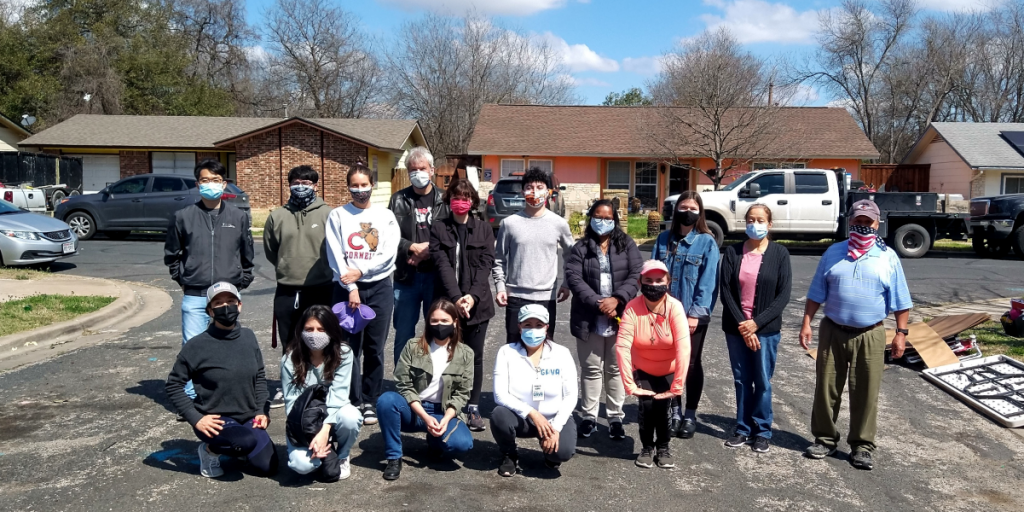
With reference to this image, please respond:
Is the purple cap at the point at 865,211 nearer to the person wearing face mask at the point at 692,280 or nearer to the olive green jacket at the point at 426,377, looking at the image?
the person wearing face mask at the point at 692,280

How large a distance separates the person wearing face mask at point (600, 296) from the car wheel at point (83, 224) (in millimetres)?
17192

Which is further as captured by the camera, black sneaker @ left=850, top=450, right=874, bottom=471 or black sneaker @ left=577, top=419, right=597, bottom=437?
black sneaker @ left=577, top=419, right=597, bottom=437

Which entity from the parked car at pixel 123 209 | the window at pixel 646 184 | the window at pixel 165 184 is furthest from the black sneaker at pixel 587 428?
the window at pixel 646 184

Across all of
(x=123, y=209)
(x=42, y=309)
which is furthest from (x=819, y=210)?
(x=123, y=209)

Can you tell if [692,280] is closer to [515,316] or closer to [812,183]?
[515,316]

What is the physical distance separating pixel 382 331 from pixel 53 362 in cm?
392

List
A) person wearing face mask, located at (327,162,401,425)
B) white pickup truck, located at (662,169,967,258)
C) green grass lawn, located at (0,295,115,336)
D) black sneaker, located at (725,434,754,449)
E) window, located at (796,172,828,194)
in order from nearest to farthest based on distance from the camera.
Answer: black sneaker, located at (725,434,754,449) < person wearing face mask, located at (327,162,401,425) < green grass lawn, located at (0,295,115,336) < white pickup truck, located at (662,169,967,258) < window, located at (796,172,828,194)

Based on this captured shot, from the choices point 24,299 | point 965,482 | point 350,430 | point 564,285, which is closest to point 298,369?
point 350,430

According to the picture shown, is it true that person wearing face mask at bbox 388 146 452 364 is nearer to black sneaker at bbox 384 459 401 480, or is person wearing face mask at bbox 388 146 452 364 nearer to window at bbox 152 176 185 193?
black sneaker at bbox 384 459 401 480

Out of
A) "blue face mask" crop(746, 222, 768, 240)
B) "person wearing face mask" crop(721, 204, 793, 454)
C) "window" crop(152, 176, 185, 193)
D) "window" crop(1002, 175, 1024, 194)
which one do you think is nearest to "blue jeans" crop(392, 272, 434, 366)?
"person wearing face mask" crop(721, 204, 793, 454)

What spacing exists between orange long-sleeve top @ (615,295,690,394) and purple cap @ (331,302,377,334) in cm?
174

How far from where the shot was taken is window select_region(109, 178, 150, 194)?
19172 mm

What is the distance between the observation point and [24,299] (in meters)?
10.0

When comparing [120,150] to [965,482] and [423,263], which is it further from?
[965,482]
